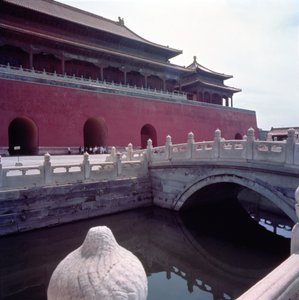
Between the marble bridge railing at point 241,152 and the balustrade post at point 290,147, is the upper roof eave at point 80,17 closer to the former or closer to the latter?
the marble bridge railing at point 241,152

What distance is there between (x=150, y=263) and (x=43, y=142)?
1122 cm

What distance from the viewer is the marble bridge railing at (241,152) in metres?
7.44

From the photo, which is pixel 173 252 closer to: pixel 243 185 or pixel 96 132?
pixel 243 185

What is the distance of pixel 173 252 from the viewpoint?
804 centimetres

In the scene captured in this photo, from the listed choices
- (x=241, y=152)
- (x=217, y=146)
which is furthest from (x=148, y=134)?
(x=241, y=152)

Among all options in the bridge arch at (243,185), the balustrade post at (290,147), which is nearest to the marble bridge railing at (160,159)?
the balustrade post at (290,147)

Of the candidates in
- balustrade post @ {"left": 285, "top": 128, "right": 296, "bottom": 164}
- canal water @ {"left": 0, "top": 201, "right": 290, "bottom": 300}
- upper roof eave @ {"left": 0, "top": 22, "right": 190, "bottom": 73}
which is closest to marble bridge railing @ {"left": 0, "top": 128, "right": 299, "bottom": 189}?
balustrade post @ {"left": 285, "top": 128, "right": 296, "bottom": 164}

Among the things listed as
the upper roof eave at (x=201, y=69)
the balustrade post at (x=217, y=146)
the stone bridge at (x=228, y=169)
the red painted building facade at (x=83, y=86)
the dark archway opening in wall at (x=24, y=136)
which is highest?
the upper roof eave at (x=201, y=69)

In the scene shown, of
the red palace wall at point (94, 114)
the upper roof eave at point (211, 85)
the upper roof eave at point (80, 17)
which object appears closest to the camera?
the red palace wall at point (94, 114)

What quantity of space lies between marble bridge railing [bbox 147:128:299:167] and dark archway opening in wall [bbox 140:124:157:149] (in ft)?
31.4

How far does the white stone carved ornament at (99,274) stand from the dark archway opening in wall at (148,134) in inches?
794

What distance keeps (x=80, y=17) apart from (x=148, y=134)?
10.1m

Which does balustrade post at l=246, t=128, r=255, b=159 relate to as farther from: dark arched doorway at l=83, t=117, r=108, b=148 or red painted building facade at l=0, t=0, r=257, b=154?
dark arched doorway at l=83, t=117, r=108, b=148

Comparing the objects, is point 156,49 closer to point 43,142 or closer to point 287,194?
point 43,142
